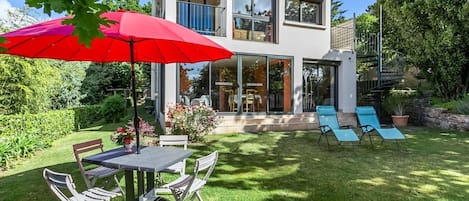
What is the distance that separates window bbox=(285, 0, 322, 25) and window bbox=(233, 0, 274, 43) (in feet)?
3.16

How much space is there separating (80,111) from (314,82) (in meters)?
10.1

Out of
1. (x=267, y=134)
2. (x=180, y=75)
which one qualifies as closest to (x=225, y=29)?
(x=180, y=75)

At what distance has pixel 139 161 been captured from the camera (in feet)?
11.5

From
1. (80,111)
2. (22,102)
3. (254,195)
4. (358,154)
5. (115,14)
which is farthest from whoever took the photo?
(80,111)

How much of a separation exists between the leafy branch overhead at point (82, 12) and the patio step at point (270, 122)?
919 cm

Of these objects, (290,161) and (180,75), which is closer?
(290,161)

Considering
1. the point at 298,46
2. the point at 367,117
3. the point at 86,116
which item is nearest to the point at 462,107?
the point at 367,117

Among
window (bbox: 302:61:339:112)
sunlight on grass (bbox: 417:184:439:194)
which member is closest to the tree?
window (bbox: 302:61:339:112)

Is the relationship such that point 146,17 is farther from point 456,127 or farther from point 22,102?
point 456,127

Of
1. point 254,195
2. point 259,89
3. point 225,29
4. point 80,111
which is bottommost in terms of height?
point 254,195

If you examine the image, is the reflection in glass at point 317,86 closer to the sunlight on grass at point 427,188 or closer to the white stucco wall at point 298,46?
the white stucco wall at point 298,46

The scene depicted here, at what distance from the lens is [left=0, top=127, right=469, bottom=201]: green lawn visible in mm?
4633

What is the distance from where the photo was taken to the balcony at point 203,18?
36.2 feet

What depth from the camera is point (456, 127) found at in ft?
38.1
